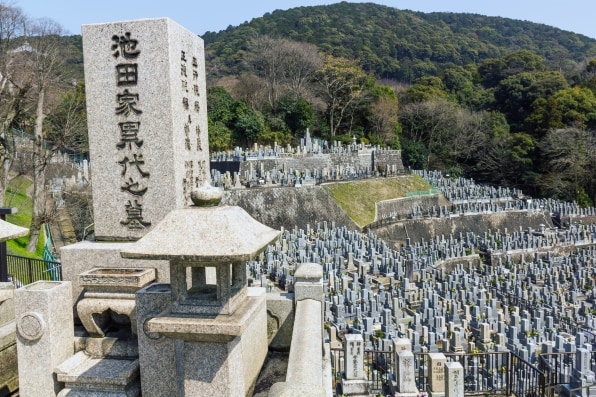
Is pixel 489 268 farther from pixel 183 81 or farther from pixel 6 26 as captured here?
pixel 6 26

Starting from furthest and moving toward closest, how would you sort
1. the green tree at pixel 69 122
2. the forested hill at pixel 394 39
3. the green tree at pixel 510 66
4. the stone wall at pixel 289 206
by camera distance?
1. the forested hill at pixel 394 39
2. the green tree at pixel 510 66
3. the stone wall at pixel 289 206
4. the green tree at pixel 69 122

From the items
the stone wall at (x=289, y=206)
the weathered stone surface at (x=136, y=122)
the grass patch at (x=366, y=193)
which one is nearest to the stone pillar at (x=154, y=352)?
the weathered stone surface at (x=136, y=122)

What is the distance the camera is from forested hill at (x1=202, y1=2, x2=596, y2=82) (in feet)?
193

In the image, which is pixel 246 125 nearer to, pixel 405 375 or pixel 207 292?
pixel 405 375

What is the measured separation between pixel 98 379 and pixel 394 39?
6977 cm

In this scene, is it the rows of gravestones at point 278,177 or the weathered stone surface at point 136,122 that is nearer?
the weathered stone surface at point 136,122

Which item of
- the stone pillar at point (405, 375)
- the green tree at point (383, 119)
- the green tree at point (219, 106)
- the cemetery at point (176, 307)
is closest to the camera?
the cemetery at point (176, 307)

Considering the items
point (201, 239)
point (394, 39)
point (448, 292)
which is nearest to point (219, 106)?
point (448, 292)

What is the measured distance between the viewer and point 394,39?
6725cm

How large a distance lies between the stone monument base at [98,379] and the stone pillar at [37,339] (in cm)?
14

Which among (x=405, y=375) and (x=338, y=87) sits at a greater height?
(x=338, y=87)

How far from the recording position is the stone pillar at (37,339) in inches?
172

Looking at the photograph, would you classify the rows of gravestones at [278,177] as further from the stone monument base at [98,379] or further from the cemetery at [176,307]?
the stone monument base at [98,379]

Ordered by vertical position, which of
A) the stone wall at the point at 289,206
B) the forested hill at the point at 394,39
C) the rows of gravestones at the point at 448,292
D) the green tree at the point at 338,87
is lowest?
the rows of gravestones at the point at 448,292
